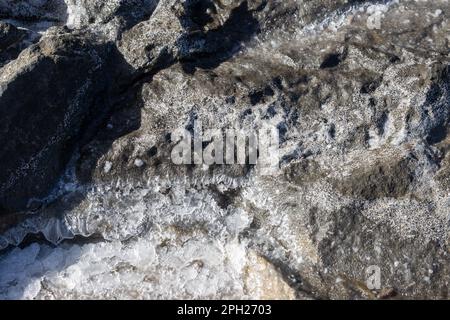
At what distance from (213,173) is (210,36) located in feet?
4.59

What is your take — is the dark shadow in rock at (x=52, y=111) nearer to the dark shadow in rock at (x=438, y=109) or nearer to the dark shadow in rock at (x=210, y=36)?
the dark shadow in rock at (x=210, y=36)

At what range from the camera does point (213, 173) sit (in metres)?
4.74

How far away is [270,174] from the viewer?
471 centimetres

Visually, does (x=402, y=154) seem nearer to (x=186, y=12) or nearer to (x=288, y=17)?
(x=288, y=17)

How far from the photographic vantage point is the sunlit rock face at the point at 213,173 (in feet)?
14.6

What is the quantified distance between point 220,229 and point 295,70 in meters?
1.60

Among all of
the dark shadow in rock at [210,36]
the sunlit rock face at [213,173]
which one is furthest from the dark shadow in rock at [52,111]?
the dark shadow in rock at [210,36]

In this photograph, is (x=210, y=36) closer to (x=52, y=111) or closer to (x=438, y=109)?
(x=52, y=111)

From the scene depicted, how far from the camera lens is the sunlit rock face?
4.45 meters

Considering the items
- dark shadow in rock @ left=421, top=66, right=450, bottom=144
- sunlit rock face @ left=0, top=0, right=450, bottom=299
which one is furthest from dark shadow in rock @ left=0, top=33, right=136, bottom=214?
dark shadow in rock @ left=421, top=66, right=450, bottom=144

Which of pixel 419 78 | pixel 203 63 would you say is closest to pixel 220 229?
pixel 203 63

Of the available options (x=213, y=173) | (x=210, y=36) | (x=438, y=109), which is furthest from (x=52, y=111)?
(x=438, y=109)

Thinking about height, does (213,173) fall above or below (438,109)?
below

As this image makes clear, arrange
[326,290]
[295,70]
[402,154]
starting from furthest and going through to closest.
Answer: [295,70]
[402,154]
[326,290]
